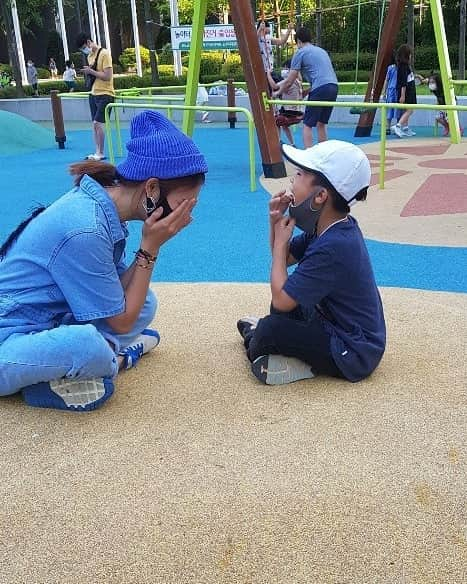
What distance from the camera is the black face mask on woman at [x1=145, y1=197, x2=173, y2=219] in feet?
8.43

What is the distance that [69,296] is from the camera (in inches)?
99.0

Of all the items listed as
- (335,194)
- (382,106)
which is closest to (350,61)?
(382,106)

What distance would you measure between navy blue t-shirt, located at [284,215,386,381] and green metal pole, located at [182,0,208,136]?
6893 mm

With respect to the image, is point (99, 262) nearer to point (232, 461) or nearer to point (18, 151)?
point (232, 461)

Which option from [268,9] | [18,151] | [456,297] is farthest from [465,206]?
[268,9]

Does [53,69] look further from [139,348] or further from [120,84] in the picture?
[139,348]

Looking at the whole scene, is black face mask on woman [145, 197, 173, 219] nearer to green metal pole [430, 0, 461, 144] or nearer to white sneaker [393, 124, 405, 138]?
green metal pole [430, 0, 461, 144]

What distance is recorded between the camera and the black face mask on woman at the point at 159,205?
2.57m

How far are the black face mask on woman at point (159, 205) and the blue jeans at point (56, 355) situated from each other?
0.48 m

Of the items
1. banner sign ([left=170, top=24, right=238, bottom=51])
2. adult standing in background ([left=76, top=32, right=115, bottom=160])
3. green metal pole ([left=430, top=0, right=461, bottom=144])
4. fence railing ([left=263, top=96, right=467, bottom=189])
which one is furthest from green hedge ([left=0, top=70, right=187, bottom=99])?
fence railing ([left=263, top=96, right=467, bottom=189])

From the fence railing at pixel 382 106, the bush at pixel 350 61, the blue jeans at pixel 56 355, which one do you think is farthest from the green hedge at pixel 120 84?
the blue jeans at pixel 56 355

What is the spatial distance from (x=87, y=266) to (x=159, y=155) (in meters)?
0.47

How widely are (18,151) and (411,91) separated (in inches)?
278

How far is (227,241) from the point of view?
20.0ft
